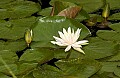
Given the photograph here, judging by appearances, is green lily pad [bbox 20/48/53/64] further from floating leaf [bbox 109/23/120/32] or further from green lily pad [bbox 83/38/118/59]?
floating leaf [bbox 109/23/120/32]

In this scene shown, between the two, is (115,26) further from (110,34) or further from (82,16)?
(82,16)

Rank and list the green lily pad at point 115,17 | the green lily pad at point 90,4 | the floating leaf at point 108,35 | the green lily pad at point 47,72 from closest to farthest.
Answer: the green lily pad at point 47,72
the floating leaf at point 108,35
the green lily pad at point 115,17
the green lily pad at point 90,4

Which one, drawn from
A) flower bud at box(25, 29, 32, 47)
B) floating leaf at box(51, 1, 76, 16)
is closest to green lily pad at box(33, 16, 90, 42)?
flower bud at box(25, 29, 32, 47)

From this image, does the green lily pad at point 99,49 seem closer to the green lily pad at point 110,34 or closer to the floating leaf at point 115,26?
the green lily pad at point 110,34

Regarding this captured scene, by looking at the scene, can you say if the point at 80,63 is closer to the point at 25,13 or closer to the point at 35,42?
the point at 35,42

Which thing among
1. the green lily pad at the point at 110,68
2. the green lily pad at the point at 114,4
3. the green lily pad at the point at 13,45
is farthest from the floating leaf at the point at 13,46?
the green lily pad at the point at 114,4

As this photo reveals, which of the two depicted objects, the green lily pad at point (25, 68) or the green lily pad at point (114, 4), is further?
the green lily pad at point (114, 4)
